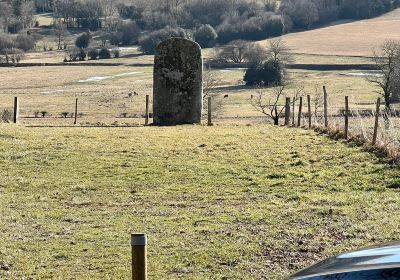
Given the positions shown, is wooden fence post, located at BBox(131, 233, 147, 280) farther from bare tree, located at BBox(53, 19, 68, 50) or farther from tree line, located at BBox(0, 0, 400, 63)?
bare tree, located at BBox(53, 19, 68, 50)

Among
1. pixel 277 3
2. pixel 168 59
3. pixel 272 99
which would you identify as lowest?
pixel 272 99

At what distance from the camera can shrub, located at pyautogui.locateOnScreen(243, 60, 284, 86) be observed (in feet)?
254

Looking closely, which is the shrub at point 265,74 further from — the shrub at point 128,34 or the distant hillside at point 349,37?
the shrub at point 128,34

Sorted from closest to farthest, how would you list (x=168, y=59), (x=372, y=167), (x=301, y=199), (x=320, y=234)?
(x=320, y=234)
(x=301, y=199)
(x=372, y=167)
(x=168, y=59)

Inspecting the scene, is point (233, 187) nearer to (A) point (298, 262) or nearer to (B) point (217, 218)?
(B) point (217, 218)

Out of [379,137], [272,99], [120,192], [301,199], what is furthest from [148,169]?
[272,99]

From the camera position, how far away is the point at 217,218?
36.0 feet

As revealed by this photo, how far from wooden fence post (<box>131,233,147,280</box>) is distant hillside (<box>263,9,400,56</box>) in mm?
112643

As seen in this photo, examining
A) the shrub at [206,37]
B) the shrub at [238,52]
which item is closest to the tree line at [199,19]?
the shrub at [206,37]

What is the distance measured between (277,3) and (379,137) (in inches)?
7315

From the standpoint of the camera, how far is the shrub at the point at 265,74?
77.5m

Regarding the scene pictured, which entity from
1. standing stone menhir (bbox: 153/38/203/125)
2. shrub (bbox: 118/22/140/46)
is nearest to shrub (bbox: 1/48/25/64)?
shrub (bbox: 118/22/140/46)

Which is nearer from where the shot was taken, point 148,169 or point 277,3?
point 148,169

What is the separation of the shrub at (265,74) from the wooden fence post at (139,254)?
232ft
